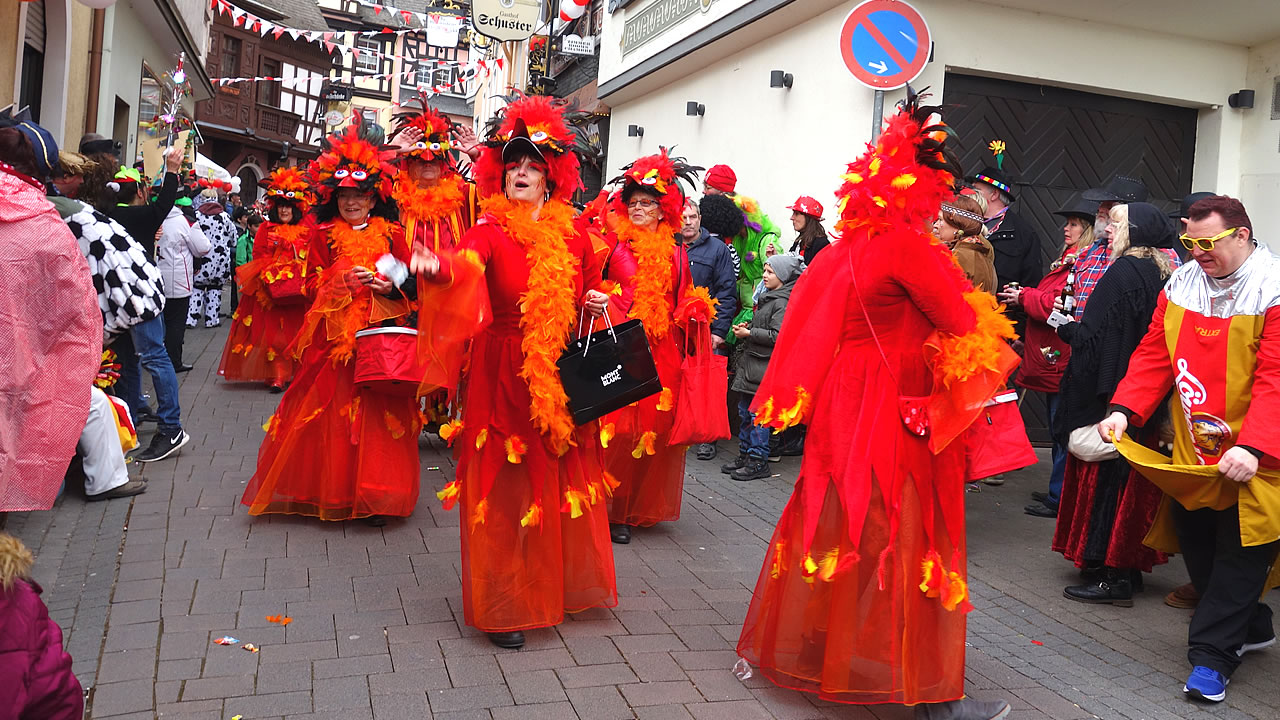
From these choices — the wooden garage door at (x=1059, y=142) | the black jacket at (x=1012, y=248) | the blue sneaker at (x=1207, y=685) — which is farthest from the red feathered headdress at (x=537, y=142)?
the wooden garage door at (x=1059, y=142)

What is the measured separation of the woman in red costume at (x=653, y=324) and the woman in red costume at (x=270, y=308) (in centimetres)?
543

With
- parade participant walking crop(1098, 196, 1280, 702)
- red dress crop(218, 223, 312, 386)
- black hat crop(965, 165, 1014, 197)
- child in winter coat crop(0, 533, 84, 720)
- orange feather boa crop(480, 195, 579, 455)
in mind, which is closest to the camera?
child in winter coat crop(0, 533, 84, 720)

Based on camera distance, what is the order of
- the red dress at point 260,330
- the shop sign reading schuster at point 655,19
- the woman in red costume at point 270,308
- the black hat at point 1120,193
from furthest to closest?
the shop sign reading schuster at point 655,19 < the red dress at point 260,330 < the woman in red costume at point 270,308 < the black hat at point 1120,193

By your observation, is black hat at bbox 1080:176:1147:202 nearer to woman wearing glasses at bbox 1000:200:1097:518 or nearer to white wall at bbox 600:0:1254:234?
woman wearing glasses at bbox 1000:200:1097:518

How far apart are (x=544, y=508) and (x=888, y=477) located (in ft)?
4.98

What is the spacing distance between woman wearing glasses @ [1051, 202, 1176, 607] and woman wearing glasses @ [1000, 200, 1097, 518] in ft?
4.58

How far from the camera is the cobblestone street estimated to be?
3.93 meters

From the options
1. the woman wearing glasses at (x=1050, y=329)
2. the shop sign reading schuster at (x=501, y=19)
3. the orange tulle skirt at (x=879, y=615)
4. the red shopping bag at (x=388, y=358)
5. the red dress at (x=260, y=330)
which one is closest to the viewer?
the orange tulle skirt at (x=879, y=615)

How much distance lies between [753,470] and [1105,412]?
3052 mm

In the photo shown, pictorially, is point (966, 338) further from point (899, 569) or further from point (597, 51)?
point (597, 51)

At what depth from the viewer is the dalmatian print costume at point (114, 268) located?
18.4 feet

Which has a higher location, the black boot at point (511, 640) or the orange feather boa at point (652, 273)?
the orange feather boa at point (652, 273)

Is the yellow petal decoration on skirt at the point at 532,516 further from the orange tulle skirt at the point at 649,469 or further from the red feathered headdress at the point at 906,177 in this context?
the orange tulle skirt at the point at 649,469

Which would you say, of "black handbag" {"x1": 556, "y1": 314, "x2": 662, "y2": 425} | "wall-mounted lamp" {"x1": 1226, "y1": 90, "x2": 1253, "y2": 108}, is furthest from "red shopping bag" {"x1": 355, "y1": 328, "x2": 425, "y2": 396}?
"wall-mounted lamp" {"x1": 1226, "y1": 90, "x2": 1253, "y2": 108}
